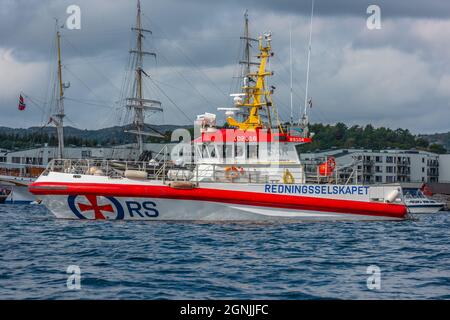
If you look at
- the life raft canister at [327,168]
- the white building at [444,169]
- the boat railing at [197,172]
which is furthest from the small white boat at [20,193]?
the white building at [444,169]

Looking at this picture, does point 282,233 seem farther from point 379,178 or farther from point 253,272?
point 379,178

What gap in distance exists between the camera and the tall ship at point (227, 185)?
27.6 meters

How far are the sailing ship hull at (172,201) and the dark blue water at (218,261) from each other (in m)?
1.15

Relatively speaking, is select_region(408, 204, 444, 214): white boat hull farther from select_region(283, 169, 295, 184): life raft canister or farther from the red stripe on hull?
select_region(283, 169, 295, 184): life raft canister

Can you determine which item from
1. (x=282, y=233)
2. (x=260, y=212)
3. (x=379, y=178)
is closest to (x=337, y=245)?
(x=282, y=233)

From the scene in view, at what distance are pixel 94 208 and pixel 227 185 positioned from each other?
5404 mm

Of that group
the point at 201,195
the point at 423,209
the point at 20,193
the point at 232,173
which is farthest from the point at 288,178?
the point at 20,193

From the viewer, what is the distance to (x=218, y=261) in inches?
690

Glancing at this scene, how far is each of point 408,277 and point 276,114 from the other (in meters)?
17.2

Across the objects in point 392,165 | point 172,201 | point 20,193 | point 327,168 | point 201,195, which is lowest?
point 20,193

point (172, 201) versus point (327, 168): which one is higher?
point (327, 168)

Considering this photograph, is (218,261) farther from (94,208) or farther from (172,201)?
(94,208)

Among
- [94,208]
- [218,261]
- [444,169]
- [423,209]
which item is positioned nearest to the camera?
[218,261]

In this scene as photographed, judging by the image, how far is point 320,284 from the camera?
48.1 feet
